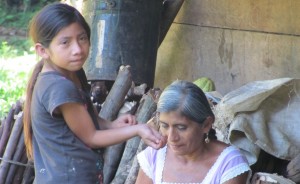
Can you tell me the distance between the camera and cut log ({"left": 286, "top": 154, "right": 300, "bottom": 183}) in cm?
390

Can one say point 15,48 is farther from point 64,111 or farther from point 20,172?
point 64,111

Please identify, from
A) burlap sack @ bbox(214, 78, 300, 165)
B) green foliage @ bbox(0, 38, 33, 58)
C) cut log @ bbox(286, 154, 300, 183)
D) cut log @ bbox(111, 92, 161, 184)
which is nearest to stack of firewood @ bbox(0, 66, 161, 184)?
cut log @ bbox(111, 92, 161, 184)

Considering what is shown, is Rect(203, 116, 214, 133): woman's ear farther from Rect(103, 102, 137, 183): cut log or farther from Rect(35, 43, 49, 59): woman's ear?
Rect(103, 102, 137, 183): cut log

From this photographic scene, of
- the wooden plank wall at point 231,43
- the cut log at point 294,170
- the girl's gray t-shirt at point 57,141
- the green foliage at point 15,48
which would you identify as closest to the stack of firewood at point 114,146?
the cut log at point 294,170

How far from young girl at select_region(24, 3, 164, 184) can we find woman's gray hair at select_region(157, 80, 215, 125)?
0.50 feet

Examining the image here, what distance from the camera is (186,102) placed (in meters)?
2.97

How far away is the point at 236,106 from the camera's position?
14.1 ft

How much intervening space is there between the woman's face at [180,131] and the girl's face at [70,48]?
44 cm

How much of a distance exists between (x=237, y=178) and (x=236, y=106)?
1304mm

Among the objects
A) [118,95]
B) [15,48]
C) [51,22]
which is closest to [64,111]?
[51,22]

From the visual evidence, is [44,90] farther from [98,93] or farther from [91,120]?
[98,93]

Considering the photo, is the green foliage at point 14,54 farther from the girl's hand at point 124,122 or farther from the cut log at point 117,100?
the girl's hand at point 124,122

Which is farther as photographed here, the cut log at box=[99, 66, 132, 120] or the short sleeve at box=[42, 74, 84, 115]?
the cut log at box=[99, 66, 132, 120]

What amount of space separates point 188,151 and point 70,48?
0.69 meters
